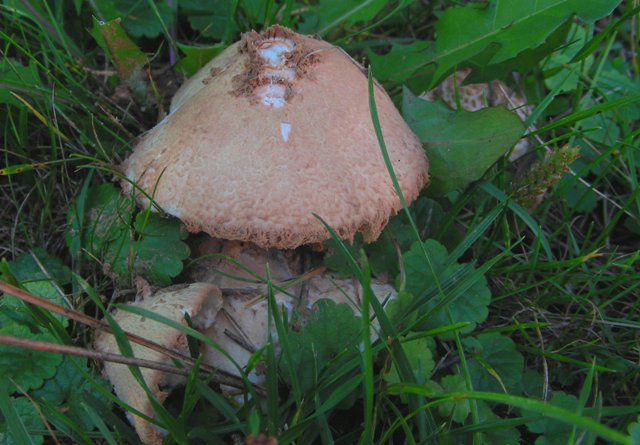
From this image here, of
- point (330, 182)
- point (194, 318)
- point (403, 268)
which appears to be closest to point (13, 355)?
point (194, 318)

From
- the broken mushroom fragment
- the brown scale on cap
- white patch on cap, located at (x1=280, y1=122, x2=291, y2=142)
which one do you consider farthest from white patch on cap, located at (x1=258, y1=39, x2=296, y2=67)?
the broken mushroom fragment

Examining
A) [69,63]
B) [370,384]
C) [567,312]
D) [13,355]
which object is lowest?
[567,312]

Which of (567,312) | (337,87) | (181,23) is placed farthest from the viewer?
(181,23)

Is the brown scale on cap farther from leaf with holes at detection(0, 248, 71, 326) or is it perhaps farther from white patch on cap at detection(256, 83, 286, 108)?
leaf with holes at detection(0, 248, 71, 326)

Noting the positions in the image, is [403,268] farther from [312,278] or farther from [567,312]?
[567,312]

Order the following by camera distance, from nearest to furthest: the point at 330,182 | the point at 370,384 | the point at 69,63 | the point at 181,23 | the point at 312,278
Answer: the point at 370,384 → the point at 330,182 → the point at 312,278 → the point at 69,63 → the point at 181,23

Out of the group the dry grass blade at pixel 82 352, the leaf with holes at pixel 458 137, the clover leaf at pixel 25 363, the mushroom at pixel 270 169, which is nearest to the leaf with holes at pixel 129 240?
the mushroom at pixel 270 169
